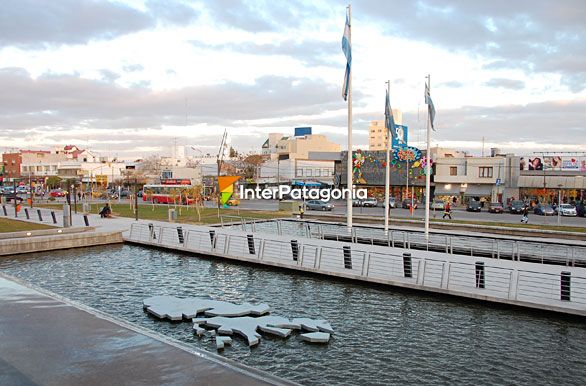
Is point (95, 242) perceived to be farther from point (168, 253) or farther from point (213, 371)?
point (213, 371)

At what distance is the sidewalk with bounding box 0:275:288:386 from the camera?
7.98 meters

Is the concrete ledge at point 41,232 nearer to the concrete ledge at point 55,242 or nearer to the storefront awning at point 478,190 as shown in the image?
the concrete ledge at point 55,242

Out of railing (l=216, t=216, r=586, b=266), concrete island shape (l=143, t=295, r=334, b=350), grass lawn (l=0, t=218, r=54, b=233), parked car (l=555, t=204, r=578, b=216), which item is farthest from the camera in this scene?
parked car (l=555, t=204, r=578, b=216)

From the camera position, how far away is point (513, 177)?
63625 mm

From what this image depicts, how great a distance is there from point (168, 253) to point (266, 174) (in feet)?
236

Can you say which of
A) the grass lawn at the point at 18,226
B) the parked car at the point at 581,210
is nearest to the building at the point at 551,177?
the parked car at the point at 581,210

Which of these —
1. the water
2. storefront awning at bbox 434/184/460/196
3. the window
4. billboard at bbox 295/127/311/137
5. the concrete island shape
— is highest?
billboard at bbox 295/127/311/137

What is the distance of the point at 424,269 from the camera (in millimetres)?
17375

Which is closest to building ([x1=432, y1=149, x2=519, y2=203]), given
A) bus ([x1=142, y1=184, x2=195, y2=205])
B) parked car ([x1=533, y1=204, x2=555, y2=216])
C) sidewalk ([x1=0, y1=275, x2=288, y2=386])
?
parked car ([x1=533, y1=204, x2=555, y2=216])

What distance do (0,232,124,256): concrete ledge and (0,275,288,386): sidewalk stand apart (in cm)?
1606

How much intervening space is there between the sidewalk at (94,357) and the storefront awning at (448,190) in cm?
6256

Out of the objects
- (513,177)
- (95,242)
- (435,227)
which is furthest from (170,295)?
(513,177)

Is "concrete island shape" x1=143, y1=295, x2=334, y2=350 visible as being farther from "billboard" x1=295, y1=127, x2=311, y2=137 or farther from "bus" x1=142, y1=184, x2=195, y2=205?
"billboard" x1=295, y1=127, x2=311, y2=137

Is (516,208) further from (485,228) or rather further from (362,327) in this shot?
(362,327)
